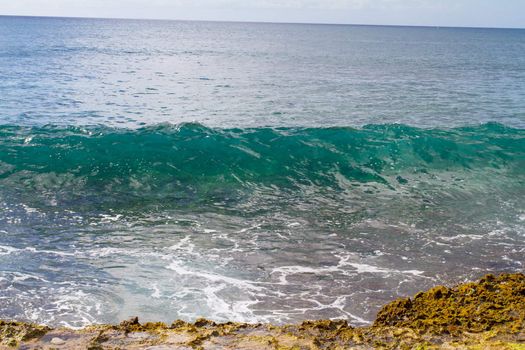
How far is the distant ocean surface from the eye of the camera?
26.4 ft

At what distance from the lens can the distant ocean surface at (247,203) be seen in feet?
26.4

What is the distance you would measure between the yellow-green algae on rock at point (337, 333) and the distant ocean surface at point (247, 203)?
104cm

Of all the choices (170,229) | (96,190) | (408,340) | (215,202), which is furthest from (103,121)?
(408,340)

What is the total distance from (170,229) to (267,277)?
2.96 m

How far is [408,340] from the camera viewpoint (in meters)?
5.70

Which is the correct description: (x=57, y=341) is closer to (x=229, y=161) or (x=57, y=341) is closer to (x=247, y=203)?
(x=247, y=203)

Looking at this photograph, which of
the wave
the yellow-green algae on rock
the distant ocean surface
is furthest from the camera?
the wave

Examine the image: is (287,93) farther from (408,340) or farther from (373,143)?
(408,340)

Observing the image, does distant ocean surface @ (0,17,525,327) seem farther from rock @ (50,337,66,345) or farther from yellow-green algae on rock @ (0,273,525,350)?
rock @ (50,337,66,345)

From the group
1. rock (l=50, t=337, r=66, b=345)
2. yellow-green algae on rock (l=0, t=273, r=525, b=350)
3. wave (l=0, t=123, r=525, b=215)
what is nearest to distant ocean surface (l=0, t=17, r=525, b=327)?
wave (l=0, t=123, r=525, b=215)

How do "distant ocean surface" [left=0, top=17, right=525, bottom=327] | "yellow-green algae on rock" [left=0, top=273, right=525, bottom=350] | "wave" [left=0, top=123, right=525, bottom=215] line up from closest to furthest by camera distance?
"yellow-green algae on rock" [left=0, top=273, right=525, bottom=350] < "distant ocean surface" [left=0, top=17, right=525, bottom=327] < "wave" [left=0, top=123, right=525, bottom=215]

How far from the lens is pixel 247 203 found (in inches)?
501

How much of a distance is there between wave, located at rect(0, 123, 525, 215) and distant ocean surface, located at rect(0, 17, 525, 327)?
0.08 metres

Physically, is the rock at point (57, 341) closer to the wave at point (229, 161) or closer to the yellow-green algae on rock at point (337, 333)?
the yellow-green algae on rock at point (337, 333)
